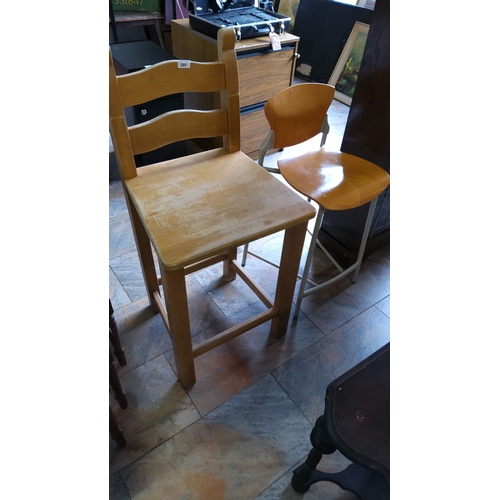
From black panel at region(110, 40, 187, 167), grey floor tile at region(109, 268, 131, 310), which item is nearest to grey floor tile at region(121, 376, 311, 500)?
grey floor tile at region(109, 268, 131, 310)

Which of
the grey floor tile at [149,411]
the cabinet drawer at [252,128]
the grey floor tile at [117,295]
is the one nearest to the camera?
the grey floor tile at [149,411]

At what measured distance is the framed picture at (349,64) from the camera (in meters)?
3.15

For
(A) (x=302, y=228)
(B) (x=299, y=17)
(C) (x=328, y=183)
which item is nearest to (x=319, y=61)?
(B) (x=299, y=17)

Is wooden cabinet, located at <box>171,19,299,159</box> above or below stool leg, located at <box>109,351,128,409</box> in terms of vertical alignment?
above

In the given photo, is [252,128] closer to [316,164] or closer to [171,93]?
[316,164]

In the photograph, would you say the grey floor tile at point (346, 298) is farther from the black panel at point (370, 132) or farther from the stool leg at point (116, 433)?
the stool leg at point (116, 433)

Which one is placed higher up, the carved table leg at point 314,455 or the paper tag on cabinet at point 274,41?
the paper tag on cabinet at point 274,41

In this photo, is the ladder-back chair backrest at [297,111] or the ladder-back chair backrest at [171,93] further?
the ladder-back chair backrest at [297,111]

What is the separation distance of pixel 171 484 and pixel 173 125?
1.15m

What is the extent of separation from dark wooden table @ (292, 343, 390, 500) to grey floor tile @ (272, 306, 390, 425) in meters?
→ 0.45

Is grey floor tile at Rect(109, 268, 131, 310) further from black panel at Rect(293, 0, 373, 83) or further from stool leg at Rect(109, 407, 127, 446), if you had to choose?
A: black panel at Rect(293, 0, 373, 83)

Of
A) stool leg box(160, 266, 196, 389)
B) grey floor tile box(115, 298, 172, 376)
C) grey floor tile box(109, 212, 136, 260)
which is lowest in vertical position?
grey floor tile box(115, 298, 172, 376)

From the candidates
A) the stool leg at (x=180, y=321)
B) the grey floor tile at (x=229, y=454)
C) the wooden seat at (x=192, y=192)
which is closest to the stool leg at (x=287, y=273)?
the wooden seat at (x=192, y=192)

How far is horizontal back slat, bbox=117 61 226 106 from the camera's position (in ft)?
3.41
